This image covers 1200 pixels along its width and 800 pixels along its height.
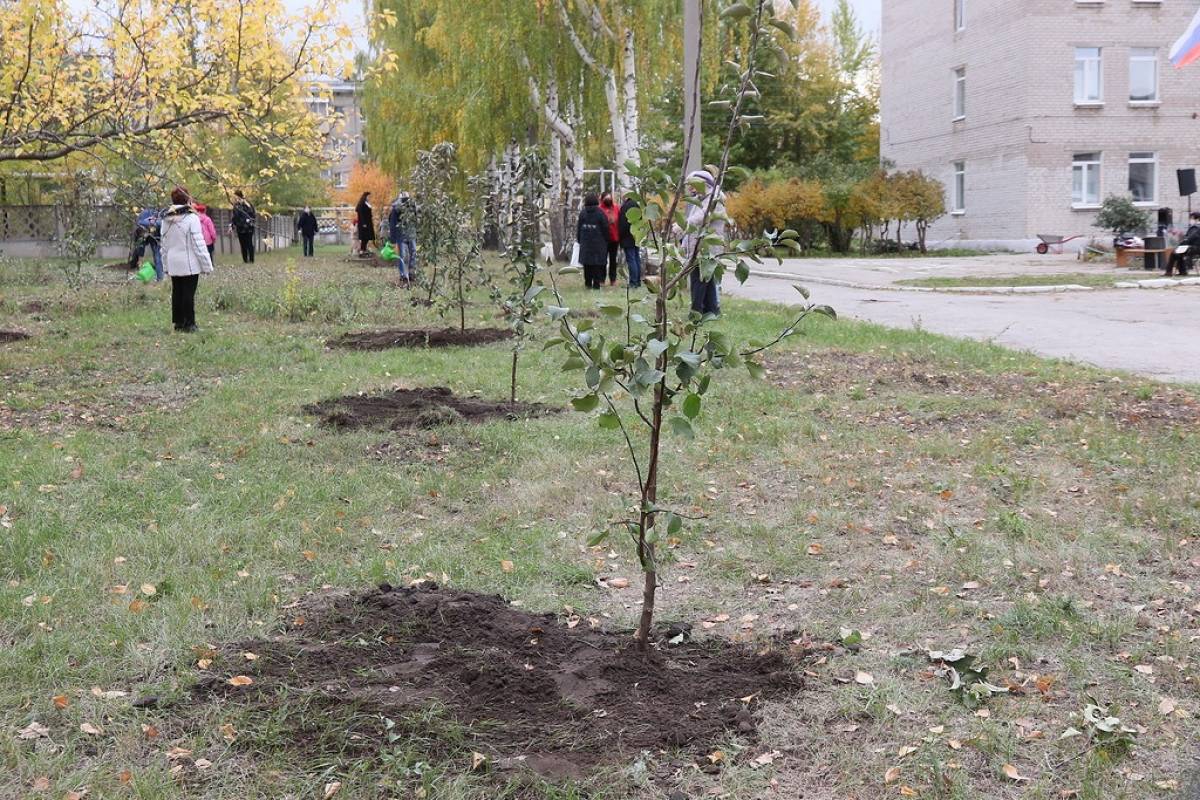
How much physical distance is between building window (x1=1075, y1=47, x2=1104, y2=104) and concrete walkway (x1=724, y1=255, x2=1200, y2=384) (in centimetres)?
971

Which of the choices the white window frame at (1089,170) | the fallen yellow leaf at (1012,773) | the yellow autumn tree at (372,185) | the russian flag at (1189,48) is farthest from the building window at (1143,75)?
the fallen yellow leaf at (1012,773)

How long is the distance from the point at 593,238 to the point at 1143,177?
23651mm

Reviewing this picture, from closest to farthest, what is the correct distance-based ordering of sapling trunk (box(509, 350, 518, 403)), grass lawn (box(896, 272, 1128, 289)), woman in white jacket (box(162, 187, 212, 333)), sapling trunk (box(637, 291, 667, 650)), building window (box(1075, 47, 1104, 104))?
1. sapling trunk (box(637, 291, 667, 650))
2. sapling trunk (box(509, 350, 518, 403))
3. woman in white jacket (box(162, 187, 212, 333))
4. grass lawn (box(896, 272, 1128, 289))
5. building window (box(1075, 47, 1104, 104))

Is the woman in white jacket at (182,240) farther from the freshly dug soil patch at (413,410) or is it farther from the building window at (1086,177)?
the building window at (1086,177)

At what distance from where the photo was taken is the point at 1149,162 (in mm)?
36719

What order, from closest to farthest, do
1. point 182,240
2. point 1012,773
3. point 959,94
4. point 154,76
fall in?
point 1012,773 → point 154,76 → point 182,240 → point 959,94

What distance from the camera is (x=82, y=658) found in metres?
4.39

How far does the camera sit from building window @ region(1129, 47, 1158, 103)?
3642cm

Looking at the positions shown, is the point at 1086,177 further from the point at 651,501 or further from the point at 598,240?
the point at 651,501

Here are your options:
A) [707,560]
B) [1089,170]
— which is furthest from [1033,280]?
[707,560]

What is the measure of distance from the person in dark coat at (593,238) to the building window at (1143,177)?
2275 cm

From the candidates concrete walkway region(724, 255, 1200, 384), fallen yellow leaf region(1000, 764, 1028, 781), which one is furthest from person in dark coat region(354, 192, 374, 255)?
fallen yellow leaf region(1000, 764, 1028, 781)

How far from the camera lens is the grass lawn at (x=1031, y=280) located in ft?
76.6

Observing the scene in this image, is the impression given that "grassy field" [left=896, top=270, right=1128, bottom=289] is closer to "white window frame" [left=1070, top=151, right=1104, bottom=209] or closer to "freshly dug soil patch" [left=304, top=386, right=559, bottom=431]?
"white window frame" [left=1070, top=151, right=1104, bottom=209]
